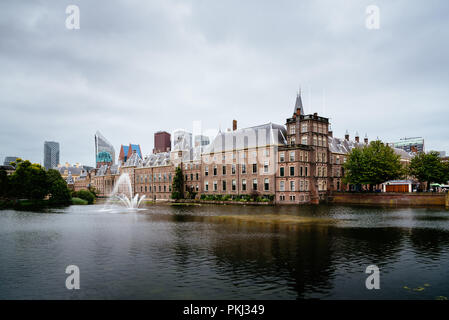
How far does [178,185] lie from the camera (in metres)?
94.1

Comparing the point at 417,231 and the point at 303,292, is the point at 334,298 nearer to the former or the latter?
the point at 303,292

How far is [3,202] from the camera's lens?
7075 centimetres

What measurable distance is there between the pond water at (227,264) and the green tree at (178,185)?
64199 mm

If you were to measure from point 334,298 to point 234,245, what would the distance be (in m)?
10.2

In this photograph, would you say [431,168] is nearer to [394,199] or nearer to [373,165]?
[373,165]

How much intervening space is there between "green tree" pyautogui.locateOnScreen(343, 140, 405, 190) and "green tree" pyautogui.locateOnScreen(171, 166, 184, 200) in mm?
44412

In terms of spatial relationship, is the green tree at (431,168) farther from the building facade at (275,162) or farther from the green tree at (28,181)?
the green tree at (28,181)

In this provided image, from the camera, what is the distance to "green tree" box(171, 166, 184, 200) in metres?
92.1

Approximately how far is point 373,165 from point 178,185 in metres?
49.7

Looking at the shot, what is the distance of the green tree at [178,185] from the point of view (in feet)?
302

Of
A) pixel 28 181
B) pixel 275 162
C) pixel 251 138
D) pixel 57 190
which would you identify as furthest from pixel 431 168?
pixel 28 181

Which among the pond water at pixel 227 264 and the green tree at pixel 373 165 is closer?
the pond water at pixel 227 264

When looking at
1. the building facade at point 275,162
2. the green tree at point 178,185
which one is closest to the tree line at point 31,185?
the green tree at point 178,185
